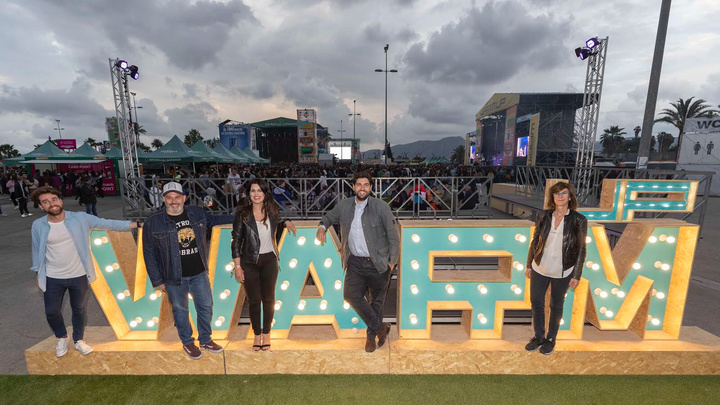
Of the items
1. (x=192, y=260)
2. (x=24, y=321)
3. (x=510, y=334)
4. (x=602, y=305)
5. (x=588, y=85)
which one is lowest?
(x=24, y=321)

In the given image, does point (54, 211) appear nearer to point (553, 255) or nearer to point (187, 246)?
point (187, 246)

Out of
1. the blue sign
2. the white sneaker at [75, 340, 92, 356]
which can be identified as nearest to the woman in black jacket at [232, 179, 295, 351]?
the white sneaker at [75, 340, 92, 356]

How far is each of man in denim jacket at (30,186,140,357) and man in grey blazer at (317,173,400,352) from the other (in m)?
2.13

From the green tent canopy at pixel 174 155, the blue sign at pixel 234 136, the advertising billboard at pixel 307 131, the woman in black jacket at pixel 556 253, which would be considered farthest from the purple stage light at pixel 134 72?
the advertising billboard at pixel 307 131

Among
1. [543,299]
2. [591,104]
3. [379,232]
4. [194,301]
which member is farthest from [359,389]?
[591,104]

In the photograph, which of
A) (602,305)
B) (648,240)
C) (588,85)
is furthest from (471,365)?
(588,85)

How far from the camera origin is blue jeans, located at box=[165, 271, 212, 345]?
10.2ft

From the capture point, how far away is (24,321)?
437 cm

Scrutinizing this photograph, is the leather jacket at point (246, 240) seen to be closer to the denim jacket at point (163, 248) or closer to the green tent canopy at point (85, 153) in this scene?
the denim jacket at point (163, 248)

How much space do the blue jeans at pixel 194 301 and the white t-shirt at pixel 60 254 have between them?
3.02 feet

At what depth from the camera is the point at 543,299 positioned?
126 inches

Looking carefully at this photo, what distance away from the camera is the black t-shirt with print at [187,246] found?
301cm

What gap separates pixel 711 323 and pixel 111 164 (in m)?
25.5

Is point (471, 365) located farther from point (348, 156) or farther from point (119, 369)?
point (348, 156)
